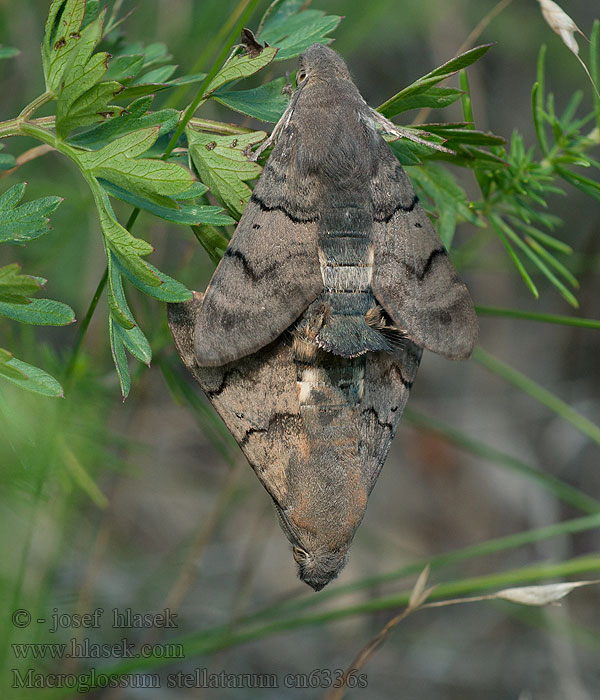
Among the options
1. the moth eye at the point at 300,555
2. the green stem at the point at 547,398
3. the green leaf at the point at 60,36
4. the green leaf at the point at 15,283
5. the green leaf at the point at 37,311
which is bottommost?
the green stem at the point at 547,398

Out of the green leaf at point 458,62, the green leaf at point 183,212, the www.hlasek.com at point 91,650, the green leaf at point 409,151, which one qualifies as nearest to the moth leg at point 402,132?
the green leaf at point 409,151

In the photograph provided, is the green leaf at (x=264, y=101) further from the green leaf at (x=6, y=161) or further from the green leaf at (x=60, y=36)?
the green leaf at (x=6, y=161)

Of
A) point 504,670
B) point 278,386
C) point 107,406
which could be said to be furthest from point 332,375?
point 504,670

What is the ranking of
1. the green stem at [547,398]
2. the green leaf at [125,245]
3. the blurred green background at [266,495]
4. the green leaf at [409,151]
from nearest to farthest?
the green leaf at [125,245], the green leaf at [409,151], the green stem at [547,398], the blurred green background at [266,495]

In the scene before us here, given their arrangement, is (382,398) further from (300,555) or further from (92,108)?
(92,108)

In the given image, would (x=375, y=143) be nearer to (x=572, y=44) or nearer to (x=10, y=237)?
(x=572, y=44)

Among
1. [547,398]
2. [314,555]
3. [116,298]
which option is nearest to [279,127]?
[116,298]
